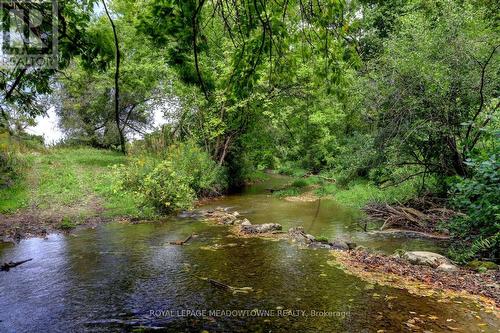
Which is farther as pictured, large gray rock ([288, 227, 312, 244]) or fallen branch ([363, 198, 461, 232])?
fallen branch ([363, 198, 461, 232])

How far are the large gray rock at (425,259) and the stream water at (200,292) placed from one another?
0.97 meters

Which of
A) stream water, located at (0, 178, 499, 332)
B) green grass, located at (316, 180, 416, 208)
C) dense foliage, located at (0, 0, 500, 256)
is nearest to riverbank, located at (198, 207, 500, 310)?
stream water, located at (0, 178, 499, 332)

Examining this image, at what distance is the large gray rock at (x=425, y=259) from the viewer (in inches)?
273

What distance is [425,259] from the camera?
7.04 meters

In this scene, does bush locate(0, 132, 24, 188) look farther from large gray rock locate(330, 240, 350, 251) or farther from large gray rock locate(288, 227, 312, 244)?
large gray rock locate(330, 240, 350, 251)

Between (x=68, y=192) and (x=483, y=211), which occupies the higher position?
(x=483, y=211)

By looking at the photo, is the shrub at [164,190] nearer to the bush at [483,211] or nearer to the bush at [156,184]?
the bush at [156,184]

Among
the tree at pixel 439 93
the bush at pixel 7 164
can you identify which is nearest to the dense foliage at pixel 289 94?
the tree at pixel 439 93

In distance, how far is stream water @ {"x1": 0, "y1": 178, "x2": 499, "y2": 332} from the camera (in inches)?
187

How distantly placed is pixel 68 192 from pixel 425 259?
12.9m

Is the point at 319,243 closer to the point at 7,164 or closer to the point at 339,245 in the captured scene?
the point at 339,245

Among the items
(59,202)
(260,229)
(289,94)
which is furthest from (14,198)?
(289,94)

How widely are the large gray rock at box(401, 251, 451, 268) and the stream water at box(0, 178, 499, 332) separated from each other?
0.97 meters

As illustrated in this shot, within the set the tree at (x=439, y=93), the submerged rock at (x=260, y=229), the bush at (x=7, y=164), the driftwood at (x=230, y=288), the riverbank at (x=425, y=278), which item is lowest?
the riverbank at (x=425, y=278)
